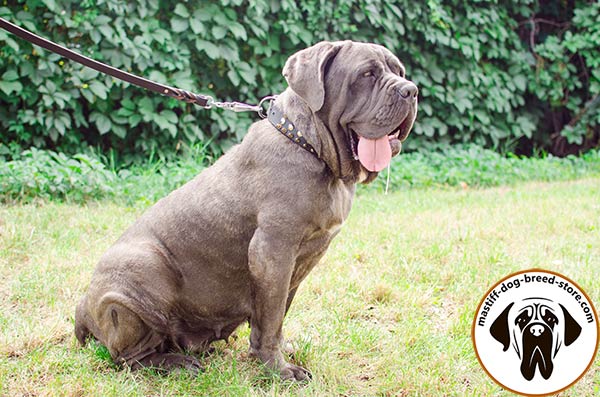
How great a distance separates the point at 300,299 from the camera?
4.02 metres

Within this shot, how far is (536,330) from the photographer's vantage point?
107 inches

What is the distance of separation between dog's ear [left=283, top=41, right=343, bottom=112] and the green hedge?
12.9 feet

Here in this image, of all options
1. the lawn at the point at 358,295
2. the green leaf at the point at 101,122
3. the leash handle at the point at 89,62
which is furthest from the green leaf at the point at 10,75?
the leash handle at the point at 89,62

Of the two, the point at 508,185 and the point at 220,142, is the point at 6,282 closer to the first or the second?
the point at 220,142

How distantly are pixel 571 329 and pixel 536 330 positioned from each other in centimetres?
15

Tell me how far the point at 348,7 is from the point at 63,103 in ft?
11.2

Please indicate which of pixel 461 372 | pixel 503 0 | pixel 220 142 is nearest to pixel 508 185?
pixel 503 0

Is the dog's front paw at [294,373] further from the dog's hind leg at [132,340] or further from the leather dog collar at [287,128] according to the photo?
the leather dog collar at [287,128]

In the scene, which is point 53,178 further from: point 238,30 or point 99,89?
point 238,30

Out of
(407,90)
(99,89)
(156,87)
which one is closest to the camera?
(407,90)

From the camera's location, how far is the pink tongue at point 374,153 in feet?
9.59

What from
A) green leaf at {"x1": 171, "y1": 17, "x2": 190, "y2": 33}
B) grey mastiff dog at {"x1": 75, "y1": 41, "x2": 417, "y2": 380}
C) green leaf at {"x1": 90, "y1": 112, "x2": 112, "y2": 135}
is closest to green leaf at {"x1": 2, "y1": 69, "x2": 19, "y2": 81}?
green leaf at {"x1": 90, "y1": 112, "x2": 112, "y2": 135}

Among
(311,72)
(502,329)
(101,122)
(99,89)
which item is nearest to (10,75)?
(99,89)

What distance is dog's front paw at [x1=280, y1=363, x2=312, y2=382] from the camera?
3061 millimetres
